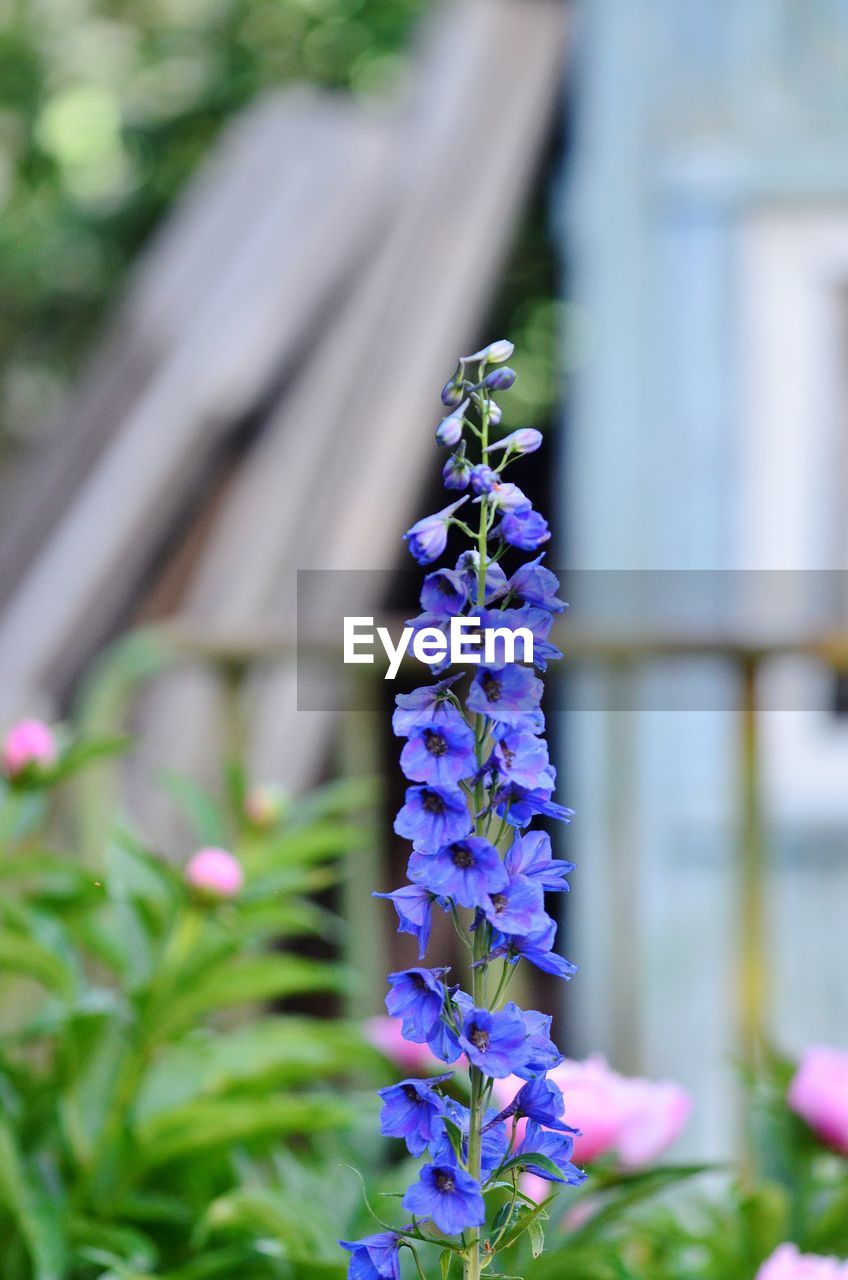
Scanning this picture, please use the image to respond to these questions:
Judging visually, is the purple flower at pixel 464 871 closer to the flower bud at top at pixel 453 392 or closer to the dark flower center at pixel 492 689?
the dark flower center at pixel 492 689

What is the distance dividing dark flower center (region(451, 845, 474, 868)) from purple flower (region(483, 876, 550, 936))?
15 millimetres

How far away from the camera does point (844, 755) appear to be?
3.63 meters

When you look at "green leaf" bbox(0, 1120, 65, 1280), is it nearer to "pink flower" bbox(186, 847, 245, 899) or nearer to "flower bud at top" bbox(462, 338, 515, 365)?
"pink flower" bbox(186, 847, 245, 899)

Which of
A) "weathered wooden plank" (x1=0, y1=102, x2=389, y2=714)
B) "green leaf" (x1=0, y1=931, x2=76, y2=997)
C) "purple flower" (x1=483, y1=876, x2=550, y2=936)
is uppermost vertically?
"weathered wooden plank" (x1=0, y1=102, x2=389, y2=714)

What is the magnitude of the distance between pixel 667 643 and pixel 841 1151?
1108 millimetres

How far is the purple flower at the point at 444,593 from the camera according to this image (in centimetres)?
55

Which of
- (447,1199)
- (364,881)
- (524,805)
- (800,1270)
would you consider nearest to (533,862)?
(524,805)

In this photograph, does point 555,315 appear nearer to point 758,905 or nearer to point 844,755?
point 844,755

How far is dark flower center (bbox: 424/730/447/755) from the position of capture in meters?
0.54

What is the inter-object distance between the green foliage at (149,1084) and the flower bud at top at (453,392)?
54 cm

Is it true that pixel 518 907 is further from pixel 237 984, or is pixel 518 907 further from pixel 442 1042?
pixel 237 984

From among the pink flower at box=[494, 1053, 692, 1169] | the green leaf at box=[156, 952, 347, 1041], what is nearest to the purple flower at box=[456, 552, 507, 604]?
the pink flower at box=[494, 1053, 692, 1169]

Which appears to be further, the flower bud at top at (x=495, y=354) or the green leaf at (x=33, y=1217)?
the green leaf at (x=33, y=1217)

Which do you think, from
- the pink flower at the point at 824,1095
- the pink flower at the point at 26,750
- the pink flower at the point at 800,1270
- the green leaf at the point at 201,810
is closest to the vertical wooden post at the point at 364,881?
the green leaf at the point at 201,810
